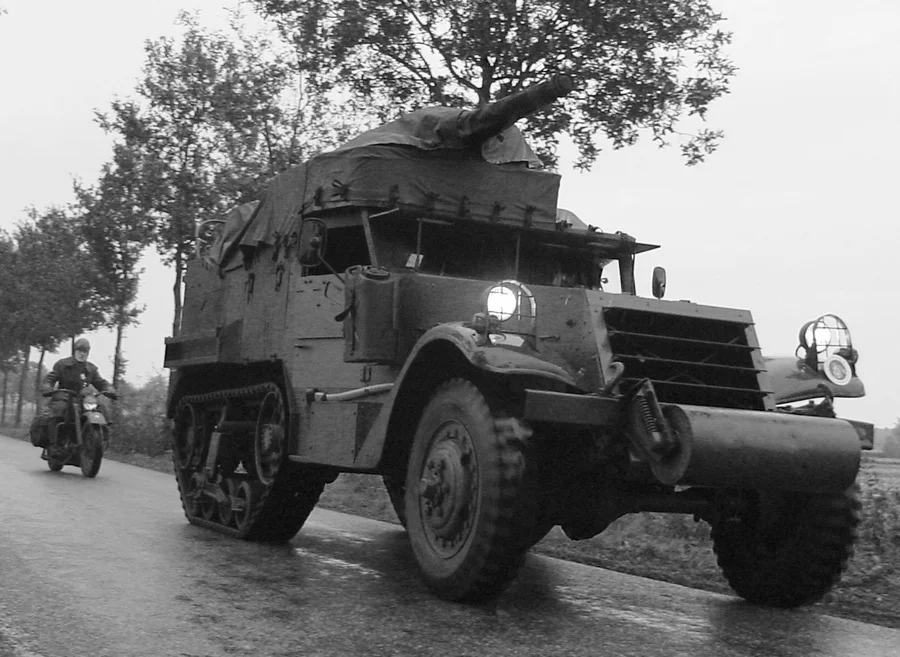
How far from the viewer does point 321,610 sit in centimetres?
627

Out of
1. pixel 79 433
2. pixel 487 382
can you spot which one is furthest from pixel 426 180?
pixel 79 433

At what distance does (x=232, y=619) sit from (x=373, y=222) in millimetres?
3145

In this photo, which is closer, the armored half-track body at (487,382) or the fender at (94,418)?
the armored half-track body at (487,382)

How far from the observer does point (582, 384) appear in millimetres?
6555

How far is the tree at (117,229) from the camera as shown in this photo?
1006 inches

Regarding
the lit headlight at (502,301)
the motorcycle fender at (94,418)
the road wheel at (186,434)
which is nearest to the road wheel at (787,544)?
the lit headlight at (502,301)

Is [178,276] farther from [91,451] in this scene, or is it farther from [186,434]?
[186,434]

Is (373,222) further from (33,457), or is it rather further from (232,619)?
(33,457)

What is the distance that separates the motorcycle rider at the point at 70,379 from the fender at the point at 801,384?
36.8ft

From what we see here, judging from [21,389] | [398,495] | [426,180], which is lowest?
[398,495]

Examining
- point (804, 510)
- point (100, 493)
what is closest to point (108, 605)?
point (804, 510)

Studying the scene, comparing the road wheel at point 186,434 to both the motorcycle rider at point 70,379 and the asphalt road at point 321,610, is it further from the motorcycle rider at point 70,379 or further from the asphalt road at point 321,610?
the motorcycle rider at point 70,379

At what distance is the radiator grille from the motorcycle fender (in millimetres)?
10994

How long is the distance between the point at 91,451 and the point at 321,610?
34.3 feet
